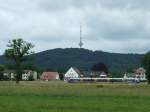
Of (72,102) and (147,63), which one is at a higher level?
(147,63)

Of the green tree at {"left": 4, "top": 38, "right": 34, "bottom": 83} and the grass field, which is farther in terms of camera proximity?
the green tree at {"left": 4, "top": 38, "right": 34, "bottom": 83}

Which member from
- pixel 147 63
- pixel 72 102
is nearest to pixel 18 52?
pixel 147 63

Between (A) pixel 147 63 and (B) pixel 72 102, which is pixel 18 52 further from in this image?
(B) pixel 72 102

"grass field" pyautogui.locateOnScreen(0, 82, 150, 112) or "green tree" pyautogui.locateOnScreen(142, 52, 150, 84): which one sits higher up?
"green tree" pyautogui.locateOnScreen(142, 52, 150, 84)

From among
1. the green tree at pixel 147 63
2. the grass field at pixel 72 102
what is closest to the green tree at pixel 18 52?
the green tree at pixel 147 63

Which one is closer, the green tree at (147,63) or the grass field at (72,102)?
the grass field at (72,102)

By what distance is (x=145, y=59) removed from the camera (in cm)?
12581

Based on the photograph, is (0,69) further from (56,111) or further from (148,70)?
(56,111)

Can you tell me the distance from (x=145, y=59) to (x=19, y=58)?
30.8m

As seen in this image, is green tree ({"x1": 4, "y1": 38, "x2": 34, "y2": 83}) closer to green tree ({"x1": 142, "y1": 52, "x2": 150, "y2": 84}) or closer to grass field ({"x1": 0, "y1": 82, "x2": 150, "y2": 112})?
green tree ({"x1": 142, "y1": 52, "x2": 150, "y2": 84})

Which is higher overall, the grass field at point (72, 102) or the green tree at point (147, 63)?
the green tree at point (147, 63)

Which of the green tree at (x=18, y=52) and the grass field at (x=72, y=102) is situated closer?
the grass field at (x=72, y=102)

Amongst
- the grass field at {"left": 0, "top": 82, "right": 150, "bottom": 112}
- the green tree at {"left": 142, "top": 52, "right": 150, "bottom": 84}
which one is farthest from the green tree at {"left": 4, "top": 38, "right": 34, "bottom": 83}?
the grass field at {"left": 0, "top": 82, "right": 150, "bottom": 112}

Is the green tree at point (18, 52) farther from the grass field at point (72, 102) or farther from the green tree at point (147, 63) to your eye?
the grass field at point (72, 102)
